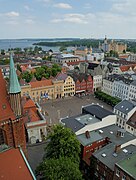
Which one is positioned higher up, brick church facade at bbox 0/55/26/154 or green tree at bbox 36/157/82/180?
brick church facade at bbox 0/55/26/154

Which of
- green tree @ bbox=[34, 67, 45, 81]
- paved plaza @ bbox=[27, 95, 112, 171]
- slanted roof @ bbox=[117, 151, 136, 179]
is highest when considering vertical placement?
green tree @ bbox=[34, 67, 45, 81]

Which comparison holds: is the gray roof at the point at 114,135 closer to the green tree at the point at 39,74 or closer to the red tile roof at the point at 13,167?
the red tile roof at the point at 13,167

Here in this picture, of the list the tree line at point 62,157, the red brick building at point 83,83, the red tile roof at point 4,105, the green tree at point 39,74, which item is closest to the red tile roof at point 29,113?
the tree line at point 62,157

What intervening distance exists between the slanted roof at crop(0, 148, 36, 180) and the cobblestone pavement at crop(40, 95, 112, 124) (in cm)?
3885

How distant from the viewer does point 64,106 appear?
259ft

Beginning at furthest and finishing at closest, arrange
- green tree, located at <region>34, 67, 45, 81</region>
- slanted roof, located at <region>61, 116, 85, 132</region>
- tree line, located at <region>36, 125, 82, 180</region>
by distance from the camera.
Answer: green tree, located at <region>34, 67, 45, 81</region> < slanted roof, located at <region>61, 116, 85, 132</region> < tree line, located at <region>36, 125, 82, 180</region>

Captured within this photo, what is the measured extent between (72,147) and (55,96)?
55447 millimetres

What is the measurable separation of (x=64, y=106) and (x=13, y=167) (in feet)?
181

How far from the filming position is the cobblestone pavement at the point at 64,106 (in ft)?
227

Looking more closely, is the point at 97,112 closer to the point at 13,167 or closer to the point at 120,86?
the point at 13,167

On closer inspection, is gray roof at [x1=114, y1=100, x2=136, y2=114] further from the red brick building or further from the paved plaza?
the red brick building

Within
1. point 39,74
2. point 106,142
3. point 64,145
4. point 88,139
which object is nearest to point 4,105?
point 64,145

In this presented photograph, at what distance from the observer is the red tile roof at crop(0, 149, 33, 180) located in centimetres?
2346

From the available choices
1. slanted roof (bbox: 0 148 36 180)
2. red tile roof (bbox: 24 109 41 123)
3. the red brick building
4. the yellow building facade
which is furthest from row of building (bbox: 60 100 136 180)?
the red brick building
